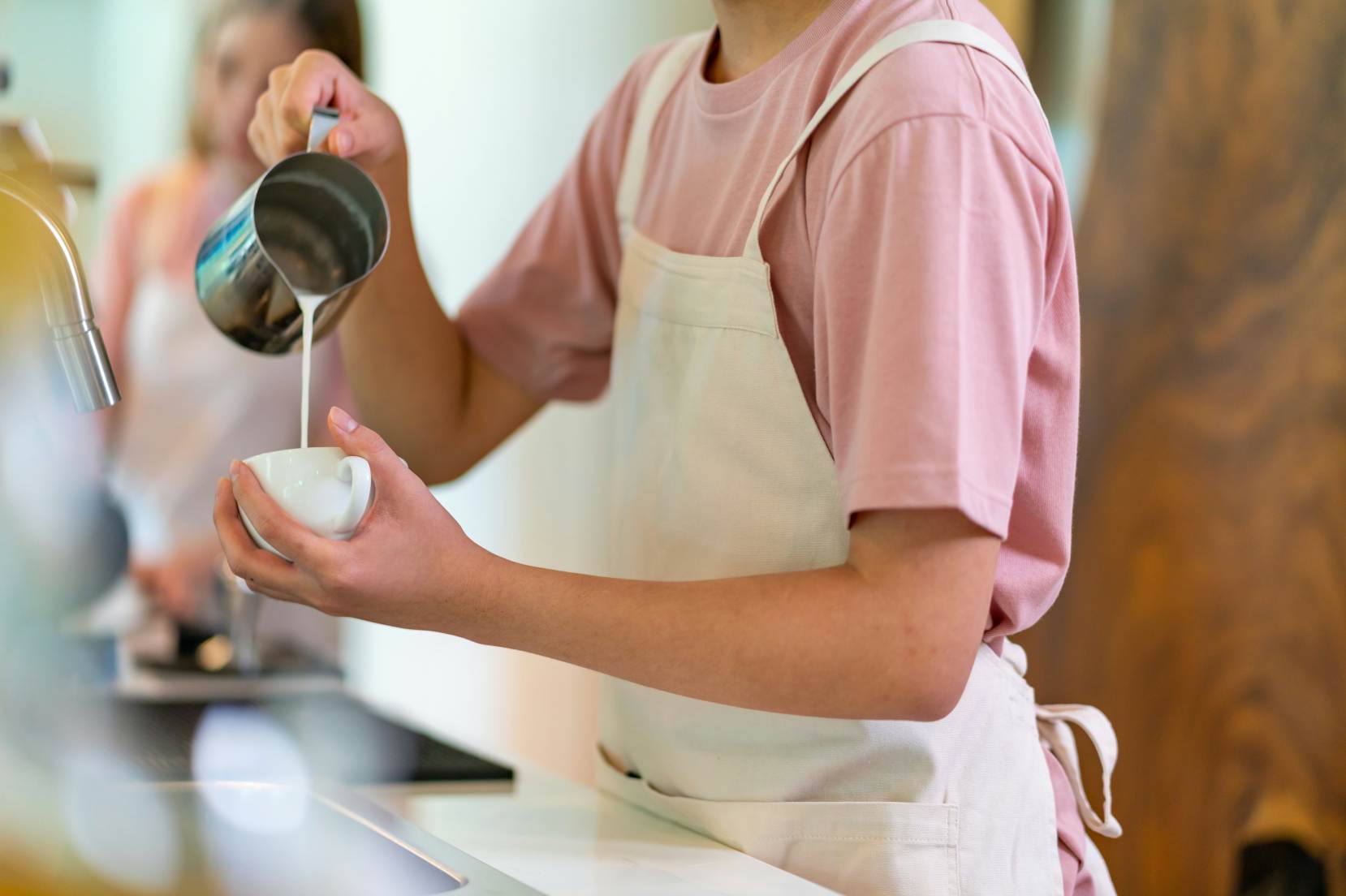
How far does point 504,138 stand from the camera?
3.13m

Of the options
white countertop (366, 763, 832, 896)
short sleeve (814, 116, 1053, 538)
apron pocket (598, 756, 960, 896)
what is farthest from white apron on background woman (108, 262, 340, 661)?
short sleeve (814, 116, 1053, 538)

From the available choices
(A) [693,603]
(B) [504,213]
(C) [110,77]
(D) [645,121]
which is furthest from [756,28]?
(C) [110,77]

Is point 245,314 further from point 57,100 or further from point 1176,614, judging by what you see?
point 57,100

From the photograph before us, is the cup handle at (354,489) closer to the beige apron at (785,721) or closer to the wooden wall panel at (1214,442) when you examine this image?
the beige apron at (785,721)

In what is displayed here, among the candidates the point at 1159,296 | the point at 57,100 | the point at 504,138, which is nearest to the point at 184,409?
the point at 504,138

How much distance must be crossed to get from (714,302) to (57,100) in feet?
12.9

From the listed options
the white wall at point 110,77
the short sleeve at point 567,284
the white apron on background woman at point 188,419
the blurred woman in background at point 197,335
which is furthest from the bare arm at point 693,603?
the white wall at point 110,77

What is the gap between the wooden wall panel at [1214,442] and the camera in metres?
1.85

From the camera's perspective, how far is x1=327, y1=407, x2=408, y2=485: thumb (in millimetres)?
754

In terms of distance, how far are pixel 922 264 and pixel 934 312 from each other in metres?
0.03

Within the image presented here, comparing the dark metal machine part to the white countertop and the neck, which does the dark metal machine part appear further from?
the neck

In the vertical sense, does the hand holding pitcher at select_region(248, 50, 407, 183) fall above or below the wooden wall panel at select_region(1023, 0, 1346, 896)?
above

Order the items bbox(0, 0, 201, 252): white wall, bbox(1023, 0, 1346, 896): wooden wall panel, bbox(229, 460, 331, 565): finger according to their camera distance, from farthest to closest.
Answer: bbox(0, 0, 201, 252): white wall < bbox(1023, 0, 1346, 896): wooden wall panel < bbox(229, 460, 331, 565): finger

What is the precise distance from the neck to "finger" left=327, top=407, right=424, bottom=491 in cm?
45
